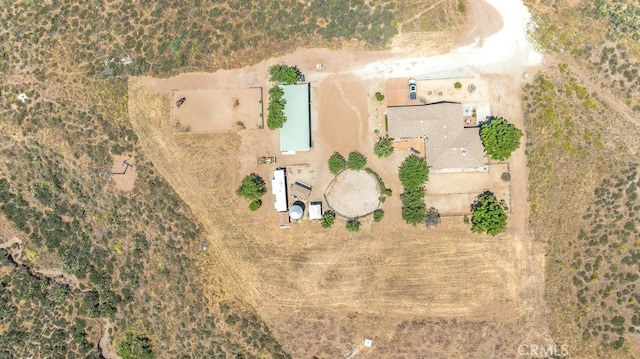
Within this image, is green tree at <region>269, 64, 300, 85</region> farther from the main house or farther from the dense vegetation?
the dense vegetation

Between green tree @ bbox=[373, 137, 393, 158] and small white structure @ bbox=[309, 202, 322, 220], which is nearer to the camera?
green tree @ bbox=[373, 137, 393, 158]

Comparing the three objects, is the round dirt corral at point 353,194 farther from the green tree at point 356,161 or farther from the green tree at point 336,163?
the green tree at point 336,163

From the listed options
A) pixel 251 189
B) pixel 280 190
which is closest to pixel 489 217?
pixel 280 190

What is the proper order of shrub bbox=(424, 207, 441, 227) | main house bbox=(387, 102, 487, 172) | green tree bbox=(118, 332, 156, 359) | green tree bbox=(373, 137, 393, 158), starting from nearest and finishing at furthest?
main house bbox=(387, 102, 487, 172) → shrub bbox=(424, 207, 441, 227) → green tree bbox=(373, 137, 393, 158) → green tree bbox=(118, 332, 156, 359)

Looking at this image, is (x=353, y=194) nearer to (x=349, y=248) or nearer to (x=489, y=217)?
(x=349, y=248)

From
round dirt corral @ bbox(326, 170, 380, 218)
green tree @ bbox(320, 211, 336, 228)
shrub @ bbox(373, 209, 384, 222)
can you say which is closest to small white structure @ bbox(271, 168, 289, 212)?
green tree @ bbox(320, 211, 336, 228)

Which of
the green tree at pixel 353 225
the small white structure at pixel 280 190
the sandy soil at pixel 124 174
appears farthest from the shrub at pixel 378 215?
the sandy soil at pixel 124 174
